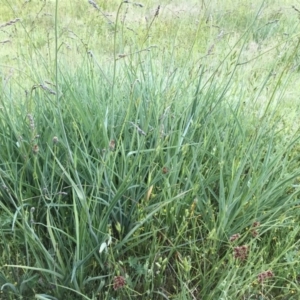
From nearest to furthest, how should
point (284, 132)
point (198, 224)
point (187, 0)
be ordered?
point (198, 224)
point (284, 132)
point (187, 0)

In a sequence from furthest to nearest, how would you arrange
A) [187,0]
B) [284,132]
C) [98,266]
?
1. [187,0]
2. [284,132]
3. [98,266]

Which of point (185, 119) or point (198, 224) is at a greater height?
point (185, 119)

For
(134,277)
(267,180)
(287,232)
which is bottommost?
(134,277)

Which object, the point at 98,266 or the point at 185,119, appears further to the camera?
the point at 185,119

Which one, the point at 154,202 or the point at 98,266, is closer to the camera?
the point at 98,266

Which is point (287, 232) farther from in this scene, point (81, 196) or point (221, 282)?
point (81, 196)

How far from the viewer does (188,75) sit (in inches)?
75.0

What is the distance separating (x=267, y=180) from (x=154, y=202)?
16.1 inches

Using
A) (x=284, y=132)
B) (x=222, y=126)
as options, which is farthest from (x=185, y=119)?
(x=284, y=132)

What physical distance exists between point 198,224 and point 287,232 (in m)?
0.31

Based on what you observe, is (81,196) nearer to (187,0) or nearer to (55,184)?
(55,184)

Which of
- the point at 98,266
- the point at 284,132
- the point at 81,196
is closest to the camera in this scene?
the point at 81,196

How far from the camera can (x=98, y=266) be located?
1.25 meters

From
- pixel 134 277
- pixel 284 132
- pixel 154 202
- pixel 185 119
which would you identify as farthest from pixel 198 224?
pixel 284 132
